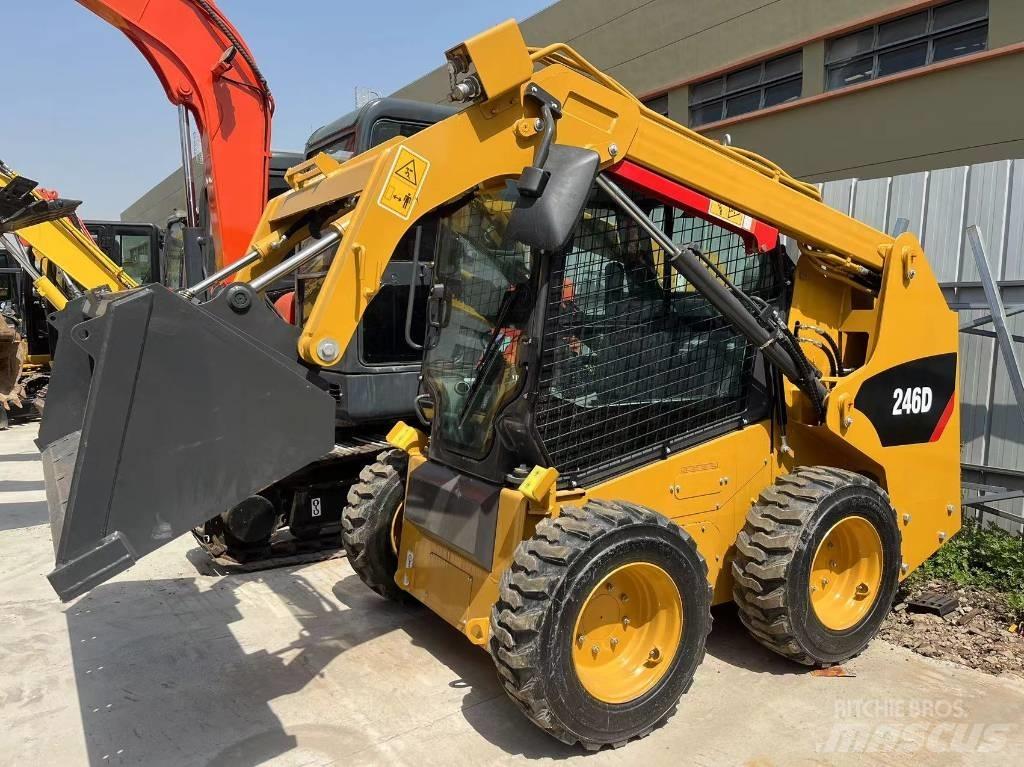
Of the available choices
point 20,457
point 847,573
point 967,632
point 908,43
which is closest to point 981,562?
point 967,632

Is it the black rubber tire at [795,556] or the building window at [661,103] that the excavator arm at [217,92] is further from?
the building window at [661,103]

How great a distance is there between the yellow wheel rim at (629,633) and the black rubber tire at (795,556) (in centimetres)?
54

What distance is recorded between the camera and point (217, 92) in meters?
5.88

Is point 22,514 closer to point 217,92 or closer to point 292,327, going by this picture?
point 217,92

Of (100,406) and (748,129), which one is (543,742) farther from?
(748,129)

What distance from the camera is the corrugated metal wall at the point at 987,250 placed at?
518 cm

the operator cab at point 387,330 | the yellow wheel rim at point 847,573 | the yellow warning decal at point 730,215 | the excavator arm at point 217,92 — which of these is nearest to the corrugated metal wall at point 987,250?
the yellow wheel rim at point 847,573

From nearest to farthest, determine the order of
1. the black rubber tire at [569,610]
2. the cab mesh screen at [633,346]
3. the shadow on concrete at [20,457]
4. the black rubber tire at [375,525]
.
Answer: the black rubber tire at [569,610], the cab mesh screen at [633,346], the black rubber tire at [375,525], the shadow on concrete at [20,457]

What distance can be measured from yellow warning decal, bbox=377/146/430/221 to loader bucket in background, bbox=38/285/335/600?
597 mm

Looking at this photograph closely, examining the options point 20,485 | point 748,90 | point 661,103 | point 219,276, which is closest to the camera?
point 219,276

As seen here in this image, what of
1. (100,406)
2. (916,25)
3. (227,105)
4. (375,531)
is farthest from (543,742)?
(916,25)

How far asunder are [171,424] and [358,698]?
1.75 meters
